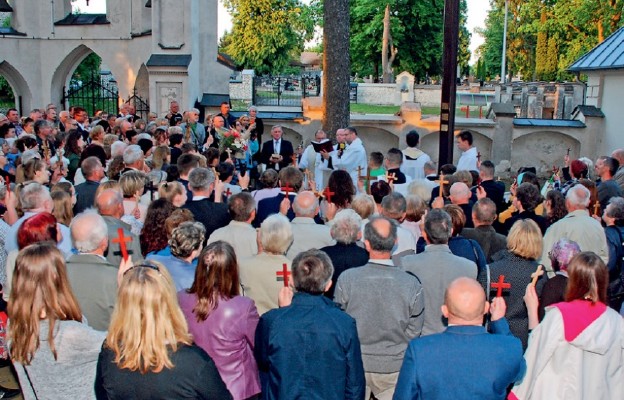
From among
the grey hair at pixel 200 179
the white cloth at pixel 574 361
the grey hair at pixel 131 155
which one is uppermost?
the grey hair at pixel 131 155

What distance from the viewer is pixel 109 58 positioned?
22859 mm

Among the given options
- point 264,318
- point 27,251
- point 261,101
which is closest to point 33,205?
point 27,251

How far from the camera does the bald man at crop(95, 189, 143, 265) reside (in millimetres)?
5746

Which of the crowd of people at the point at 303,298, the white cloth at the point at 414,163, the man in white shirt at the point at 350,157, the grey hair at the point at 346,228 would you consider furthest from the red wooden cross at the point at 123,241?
the man in white shirt at the point at 350,157

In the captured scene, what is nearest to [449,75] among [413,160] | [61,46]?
[413,160]

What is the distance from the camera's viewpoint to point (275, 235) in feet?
17.1

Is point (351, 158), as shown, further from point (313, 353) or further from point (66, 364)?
point (66, 364)

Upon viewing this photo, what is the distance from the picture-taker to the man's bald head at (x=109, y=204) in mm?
6047

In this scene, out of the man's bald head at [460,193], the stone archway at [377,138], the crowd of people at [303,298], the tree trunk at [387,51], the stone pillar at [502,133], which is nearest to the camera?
the crowd of people at [303,298]

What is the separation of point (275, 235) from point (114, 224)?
61.7 inches

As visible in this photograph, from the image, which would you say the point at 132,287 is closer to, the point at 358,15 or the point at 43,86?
the point at 43,86

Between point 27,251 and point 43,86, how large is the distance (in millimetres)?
21103

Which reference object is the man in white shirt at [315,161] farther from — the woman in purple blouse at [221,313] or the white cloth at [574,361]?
the white cloth at [574,361]

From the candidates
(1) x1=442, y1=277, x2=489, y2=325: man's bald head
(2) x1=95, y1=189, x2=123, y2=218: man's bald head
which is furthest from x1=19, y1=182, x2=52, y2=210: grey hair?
(1) x1=442, y1=277, x2=489, y2=325: man's bald head
